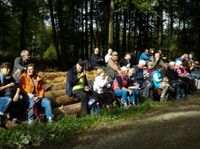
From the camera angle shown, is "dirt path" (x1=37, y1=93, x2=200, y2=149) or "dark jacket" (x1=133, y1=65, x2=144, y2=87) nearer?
"dirt path" (x1=37, y1=93, x2=200, y2=149)

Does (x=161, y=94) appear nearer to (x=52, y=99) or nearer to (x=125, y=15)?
(x=52, y=99)

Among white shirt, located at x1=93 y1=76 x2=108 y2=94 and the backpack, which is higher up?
white shirt, located at x1=93 y1=76 x2=108 y2=94

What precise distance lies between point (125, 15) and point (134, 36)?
24.1 ft

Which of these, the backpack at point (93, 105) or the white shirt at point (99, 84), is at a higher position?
the white shirt at point (99, 84)

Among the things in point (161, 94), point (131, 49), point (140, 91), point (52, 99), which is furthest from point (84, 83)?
point (131, 49)

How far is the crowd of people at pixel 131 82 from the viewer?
1316 cm

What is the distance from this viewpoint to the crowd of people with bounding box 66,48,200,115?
1316 cm

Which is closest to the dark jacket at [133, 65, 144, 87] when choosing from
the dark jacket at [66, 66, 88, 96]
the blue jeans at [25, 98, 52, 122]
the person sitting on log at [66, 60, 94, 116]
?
the person sitting on log at [66, 60, 94, 116]

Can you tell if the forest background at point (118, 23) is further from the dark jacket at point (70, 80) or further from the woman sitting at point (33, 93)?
the woman sitting at point (33, 93)

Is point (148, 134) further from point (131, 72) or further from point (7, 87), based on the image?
point (131, 72)

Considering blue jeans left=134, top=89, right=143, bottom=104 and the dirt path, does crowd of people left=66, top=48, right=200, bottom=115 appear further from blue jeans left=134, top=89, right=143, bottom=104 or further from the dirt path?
the dirt path

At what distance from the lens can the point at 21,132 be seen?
31.5 ft

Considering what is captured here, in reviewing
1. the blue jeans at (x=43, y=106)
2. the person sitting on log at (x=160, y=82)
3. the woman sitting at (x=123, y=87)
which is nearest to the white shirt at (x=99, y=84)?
the woman sitting at (x=123, y=87)

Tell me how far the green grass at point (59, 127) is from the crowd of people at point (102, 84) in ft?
1.73
